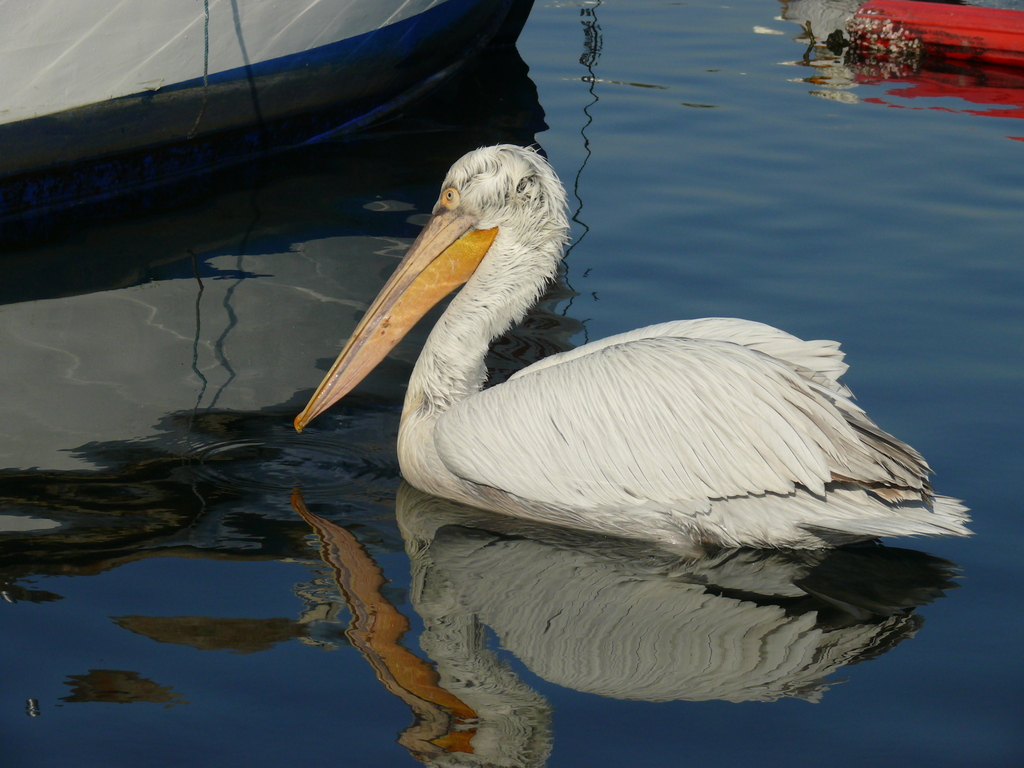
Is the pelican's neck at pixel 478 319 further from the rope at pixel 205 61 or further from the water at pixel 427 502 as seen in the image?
the rope at pixel 205 61

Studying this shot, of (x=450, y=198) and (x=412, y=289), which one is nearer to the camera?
(x=450, y=198)

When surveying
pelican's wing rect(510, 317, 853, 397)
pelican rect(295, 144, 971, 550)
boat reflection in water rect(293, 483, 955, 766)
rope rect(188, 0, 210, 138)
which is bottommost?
boat reflection in water rect(293, 483, 955, 766)

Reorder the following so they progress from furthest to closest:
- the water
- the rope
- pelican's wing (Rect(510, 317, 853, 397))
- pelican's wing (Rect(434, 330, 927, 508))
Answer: the rope
pelican's wing (Rect(510, 317, 853, 397))
pelican's wing (Rect(434, 330, 927, 508))
the water

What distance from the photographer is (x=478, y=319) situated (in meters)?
3.79

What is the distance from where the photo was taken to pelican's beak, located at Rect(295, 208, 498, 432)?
3871 mm

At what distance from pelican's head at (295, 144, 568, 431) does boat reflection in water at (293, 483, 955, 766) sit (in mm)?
616

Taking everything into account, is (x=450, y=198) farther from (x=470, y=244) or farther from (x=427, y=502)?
(x=427, y=502)

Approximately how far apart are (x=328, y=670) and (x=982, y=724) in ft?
4.93

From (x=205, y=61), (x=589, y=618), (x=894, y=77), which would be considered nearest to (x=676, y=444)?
(x=589, y=618)

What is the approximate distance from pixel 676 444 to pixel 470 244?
1.11 metres

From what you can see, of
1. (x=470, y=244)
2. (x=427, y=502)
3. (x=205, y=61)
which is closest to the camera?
(x=427, y=502)

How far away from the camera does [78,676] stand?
8.66 ft

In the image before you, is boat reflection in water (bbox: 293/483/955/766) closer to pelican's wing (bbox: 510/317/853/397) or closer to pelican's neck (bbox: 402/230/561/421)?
pelican's neck (bbox: 402/230/561/421)

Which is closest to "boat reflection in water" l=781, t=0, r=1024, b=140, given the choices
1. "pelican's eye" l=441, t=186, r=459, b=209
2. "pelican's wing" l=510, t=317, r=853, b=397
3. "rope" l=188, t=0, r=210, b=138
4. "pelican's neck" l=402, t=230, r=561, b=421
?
"rope" l=188, t=0, r=210, b=138
